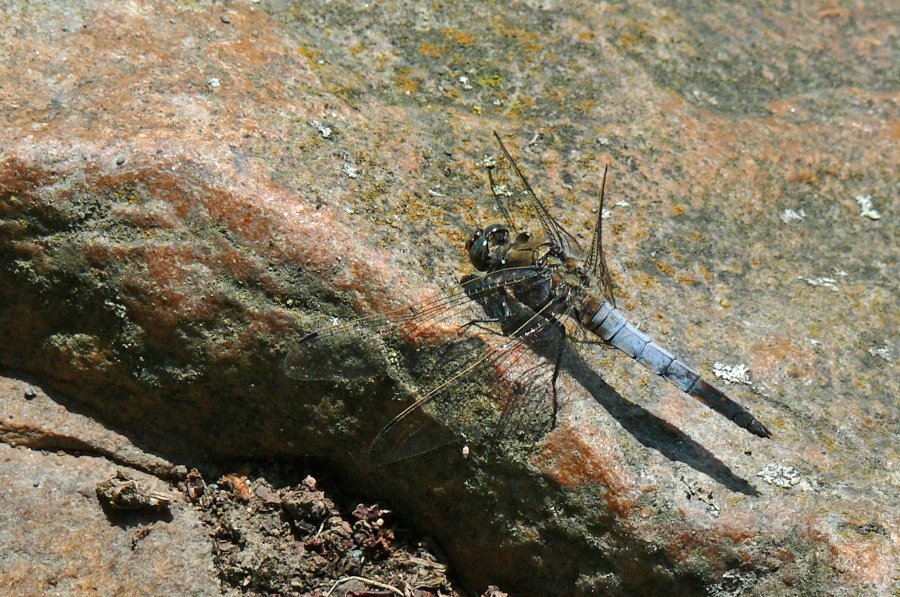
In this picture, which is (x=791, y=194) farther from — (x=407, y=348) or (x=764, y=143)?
(x=407, y=348)

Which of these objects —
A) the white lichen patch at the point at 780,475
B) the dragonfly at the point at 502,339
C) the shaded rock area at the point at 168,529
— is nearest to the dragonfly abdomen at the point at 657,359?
the dragonfly at the point at 502,339

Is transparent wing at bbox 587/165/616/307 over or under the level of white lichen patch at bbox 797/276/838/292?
over

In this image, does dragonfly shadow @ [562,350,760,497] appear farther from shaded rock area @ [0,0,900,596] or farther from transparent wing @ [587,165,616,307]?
transparent wing @ [587,165,616,307]

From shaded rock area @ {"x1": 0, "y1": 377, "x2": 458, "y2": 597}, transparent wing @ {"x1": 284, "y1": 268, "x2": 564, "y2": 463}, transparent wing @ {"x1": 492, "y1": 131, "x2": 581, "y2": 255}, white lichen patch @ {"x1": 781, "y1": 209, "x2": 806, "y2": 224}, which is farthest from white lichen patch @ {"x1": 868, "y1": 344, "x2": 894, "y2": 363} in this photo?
shaded rock area @ {"x1": 0, "y1": 377, "x2": 458, "y2": 597}

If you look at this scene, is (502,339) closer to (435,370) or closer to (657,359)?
(435,370)

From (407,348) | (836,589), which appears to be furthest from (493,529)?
(836,589)

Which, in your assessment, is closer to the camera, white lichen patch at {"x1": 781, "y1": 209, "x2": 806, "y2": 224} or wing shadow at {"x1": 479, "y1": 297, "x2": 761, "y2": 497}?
wing shadow at {"x1": 479, "y1": 297, "x2": 761, "y2": 497}

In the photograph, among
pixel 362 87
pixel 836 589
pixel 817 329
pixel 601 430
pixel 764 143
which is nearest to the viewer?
pixel 836 589
